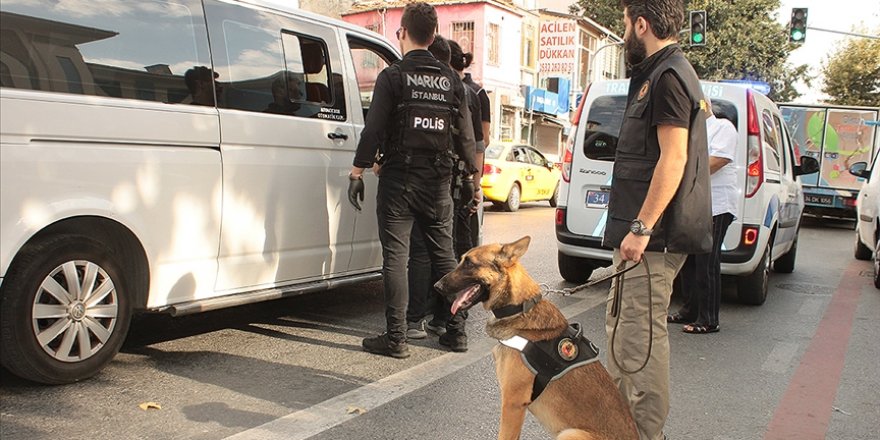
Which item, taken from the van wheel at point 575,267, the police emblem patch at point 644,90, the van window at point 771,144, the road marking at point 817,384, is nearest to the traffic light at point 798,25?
the van window at point 771,144

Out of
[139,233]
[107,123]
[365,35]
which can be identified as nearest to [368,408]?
[139,233]

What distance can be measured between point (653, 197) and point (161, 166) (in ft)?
8.51

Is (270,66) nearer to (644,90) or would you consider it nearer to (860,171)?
(644,90)

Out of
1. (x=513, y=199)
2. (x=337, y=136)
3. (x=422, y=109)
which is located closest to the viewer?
(x=422, y=109)

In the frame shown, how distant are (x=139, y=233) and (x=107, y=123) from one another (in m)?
0.62

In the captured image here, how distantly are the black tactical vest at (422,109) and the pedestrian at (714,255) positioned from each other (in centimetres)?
205

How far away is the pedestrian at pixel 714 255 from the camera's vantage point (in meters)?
5.22

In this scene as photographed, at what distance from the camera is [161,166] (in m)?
3.83

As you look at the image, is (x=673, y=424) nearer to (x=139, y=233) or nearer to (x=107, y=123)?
(x=139, y=233)

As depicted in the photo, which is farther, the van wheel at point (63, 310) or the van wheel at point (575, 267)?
the van wheel at point (575, 267)

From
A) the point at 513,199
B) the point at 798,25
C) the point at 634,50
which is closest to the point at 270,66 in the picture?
the point at 634,50

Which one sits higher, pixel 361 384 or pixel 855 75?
pixel 855 75

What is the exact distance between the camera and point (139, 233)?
3.81 metres

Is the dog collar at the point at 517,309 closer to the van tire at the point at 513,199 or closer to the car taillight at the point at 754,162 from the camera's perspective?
the car taillight at the point at 754,162
